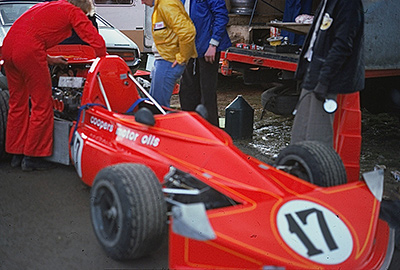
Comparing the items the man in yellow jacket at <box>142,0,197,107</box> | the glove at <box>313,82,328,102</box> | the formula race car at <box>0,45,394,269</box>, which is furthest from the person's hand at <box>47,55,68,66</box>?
the glove at <box>313,82,328,102</box>

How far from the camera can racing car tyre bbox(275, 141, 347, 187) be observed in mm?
3398

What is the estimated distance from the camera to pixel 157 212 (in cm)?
295

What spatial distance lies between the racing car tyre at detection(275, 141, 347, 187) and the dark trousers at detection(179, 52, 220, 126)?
2.21m

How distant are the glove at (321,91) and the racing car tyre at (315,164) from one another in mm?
656

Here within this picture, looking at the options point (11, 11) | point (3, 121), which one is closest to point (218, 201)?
point (3, 121)

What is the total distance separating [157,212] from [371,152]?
12.3ft

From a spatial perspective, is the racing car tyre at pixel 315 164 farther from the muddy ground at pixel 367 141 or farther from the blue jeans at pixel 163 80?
the blue jeans at pixel 163 80

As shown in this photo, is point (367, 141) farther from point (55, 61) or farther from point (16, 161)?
point (16, 161)

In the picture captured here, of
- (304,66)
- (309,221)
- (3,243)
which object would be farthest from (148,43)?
(309,221)

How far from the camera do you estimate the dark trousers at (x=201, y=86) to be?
5738 millimetres

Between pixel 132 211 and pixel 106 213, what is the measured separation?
1.08 ft

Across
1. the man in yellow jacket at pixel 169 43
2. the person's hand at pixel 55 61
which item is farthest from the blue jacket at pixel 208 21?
the person's hand at pixel 55 61

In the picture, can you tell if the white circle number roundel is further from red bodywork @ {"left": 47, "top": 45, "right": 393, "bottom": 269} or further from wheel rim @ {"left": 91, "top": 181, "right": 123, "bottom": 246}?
wheel rim @ {"left": 91, "top": 181, "right": 123, "bottom": 246}

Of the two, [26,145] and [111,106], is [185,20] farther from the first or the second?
[26,145]
